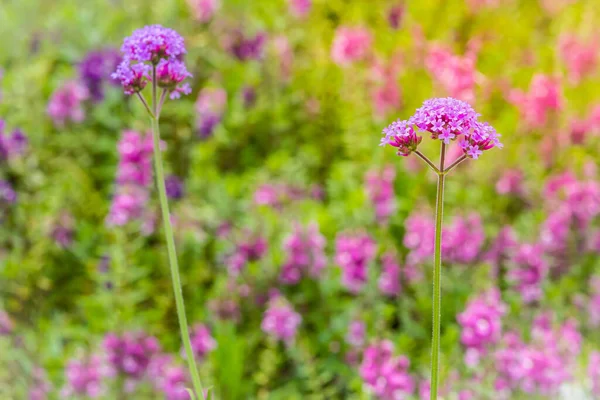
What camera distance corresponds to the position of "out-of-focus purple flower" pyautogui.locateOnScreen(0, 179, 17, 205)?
3.11m

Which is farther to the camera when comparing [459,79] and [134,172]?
[459,79]

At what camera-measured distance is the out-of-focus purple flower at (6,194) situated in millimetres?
3109

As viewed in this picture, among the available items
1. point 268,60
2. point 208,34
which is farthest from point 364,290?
point 208,34

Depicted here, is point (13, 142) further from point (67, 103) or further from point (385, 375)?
point (385, 375)

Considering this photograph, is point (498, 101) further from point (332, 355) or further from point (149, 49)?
point (149, 49)

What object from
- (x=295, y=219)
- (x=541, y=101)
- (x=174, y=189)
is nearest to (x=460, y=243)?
(x=295, y=219)

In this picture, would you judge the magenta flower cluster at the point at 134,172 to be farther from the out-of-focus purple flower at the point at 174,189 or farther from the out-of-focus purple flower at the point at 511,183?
the out-of-focus purple flower at the point at 511,183

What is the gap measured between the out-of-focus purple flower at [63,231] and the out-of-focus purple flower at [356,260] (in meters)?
1.32

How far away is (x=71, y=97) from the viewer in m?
3.71

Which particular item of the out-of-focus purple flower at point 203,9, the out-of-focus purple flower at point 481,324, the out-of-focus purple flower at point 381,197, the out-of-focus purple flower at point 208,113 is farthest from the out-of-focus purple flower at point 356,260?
the out-of-focus purple flower at point 203,9

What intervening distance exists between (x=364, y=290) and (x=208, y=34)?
247cm

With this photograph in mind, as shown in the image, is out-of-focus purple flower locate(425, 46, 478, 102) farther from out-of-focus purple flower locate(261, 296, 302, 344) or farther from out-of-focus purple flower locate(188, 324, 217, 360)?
out-of-focus purple flower locate(188, 324, 217, 360)

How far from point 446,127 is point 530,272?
188 centimetres

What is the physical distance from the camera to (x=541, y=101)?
11.7 ft
